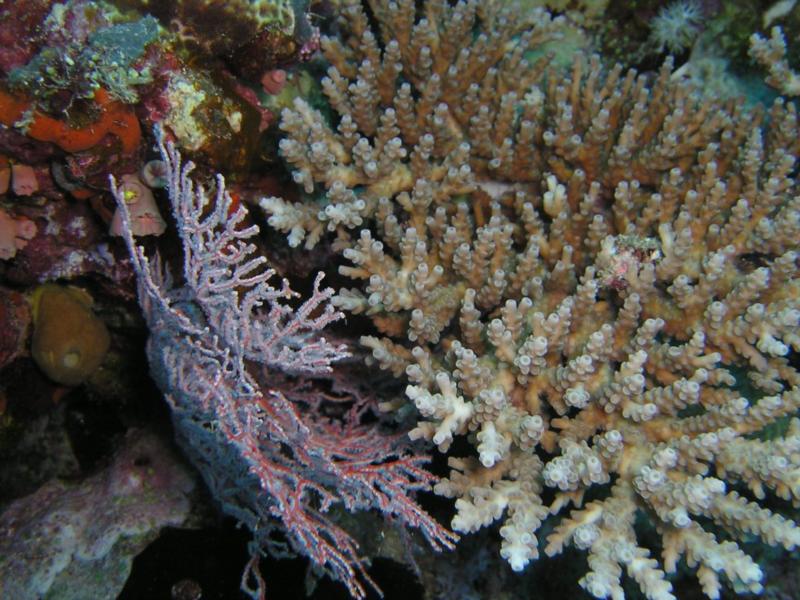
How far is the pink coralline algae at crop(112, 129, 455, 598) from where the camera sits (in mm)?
2348

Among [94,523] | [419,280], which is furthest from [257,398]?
[94,523]

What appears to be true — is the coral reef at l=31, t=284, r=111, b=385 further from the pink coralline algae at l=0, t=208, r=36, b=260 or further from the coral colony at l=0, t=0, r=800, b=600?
the pink coralline algae at l=0, t=208, r=36, b=260

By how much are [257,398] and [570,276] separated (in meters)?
1.64

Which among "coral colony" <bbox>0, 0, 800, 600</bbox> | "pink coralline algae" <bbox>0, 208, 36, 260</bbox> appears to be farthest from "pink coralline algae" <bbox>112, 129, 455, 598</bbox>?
"pink coralline algae" <bbox>0, 208, 36, 260</bbox>

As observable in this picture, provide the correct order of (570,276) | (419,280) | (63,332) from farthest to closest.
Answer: (63,332), (570,276), (419,280)

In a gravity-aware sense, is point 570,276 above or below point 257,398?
above

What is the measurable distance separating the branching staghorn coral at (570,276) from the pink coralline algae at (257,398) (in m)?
0.35

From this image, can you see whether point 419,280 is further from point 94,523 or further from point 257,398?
point 94,523

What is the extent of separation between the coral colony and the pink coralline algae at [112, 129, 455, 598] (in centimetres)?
2

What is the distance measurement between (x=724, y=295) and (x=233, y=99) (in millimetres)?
2533

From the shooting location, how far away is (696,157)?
2926mm

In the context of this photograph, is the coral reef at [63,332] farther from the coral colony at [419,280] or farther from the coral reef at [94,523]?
the coral reef at [94,523]

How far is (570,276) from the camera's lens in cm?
261

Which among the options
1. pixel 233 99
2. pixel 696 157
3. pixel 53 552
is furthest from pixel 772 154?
pixel 53 552
